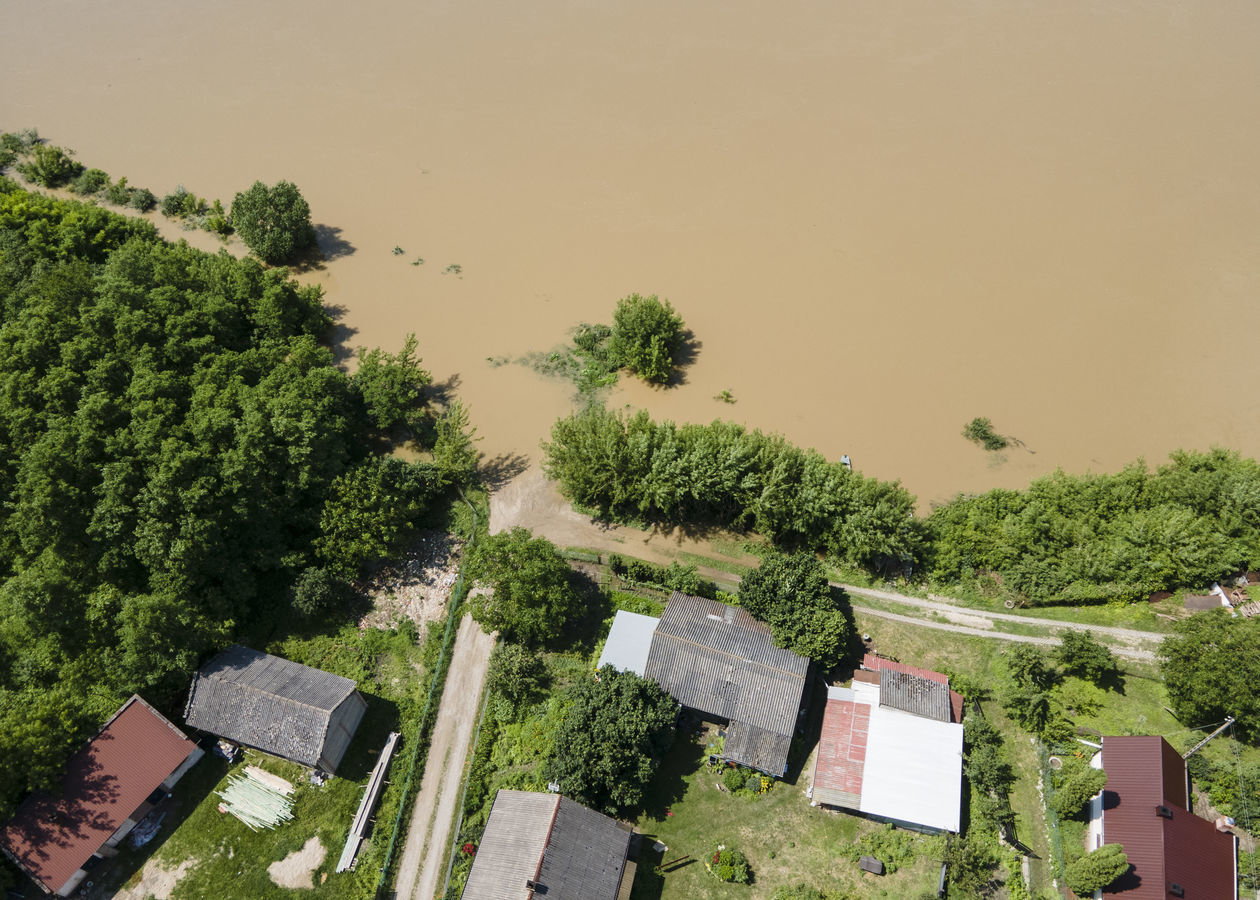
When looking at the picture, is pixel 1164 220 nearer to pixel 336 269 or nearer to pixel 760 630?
pixel 760 630

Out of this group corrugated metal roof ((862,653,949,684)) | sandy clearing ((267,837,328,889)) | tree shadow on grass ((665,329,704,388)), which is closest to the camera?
sandy clearing ((267,837,328,889))

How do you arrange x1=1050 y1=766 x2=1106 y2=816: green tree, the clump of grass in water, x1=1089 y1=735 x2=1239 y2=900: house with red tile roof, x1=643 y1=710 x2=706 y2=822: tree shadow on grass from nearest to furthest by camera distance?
x1=1089 y1=735 x2=1239 y2=900: house with red tile roof < x1=1050 y1=766 x2=1106 y2=816: green tree < x1=643 y1=710 x2=706 y2=822: tree shadow on grass < the clump of grass in water

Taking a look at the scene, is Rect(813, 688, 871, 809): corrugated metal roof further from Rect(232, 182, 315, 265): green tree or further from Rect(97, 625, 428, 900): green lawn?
Rect(232, 182, 315, 265): green tree

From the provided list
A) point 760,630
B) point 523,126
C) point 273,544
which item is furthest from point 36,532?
point 523,126

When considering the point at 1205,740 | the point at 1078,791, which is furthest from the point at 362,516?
the point at 1205,740

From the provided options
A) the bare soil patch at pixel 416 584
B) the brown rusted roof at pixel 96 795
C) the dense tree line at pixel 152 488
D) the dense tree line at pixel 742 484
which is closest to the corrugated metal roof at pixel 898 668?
the dense tree line at pixel 742 484

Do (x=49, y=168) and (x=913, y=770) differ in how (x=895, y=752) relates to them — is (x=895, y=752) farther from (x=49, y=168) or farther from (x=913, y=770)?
(x=49, y=168)

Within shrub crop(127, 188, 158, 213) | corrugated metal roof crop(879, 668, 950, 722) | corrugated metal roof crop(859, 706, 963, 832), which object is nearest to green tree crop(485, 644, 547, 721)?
corrugated metal roof crop(859, 706, 963, 832)
